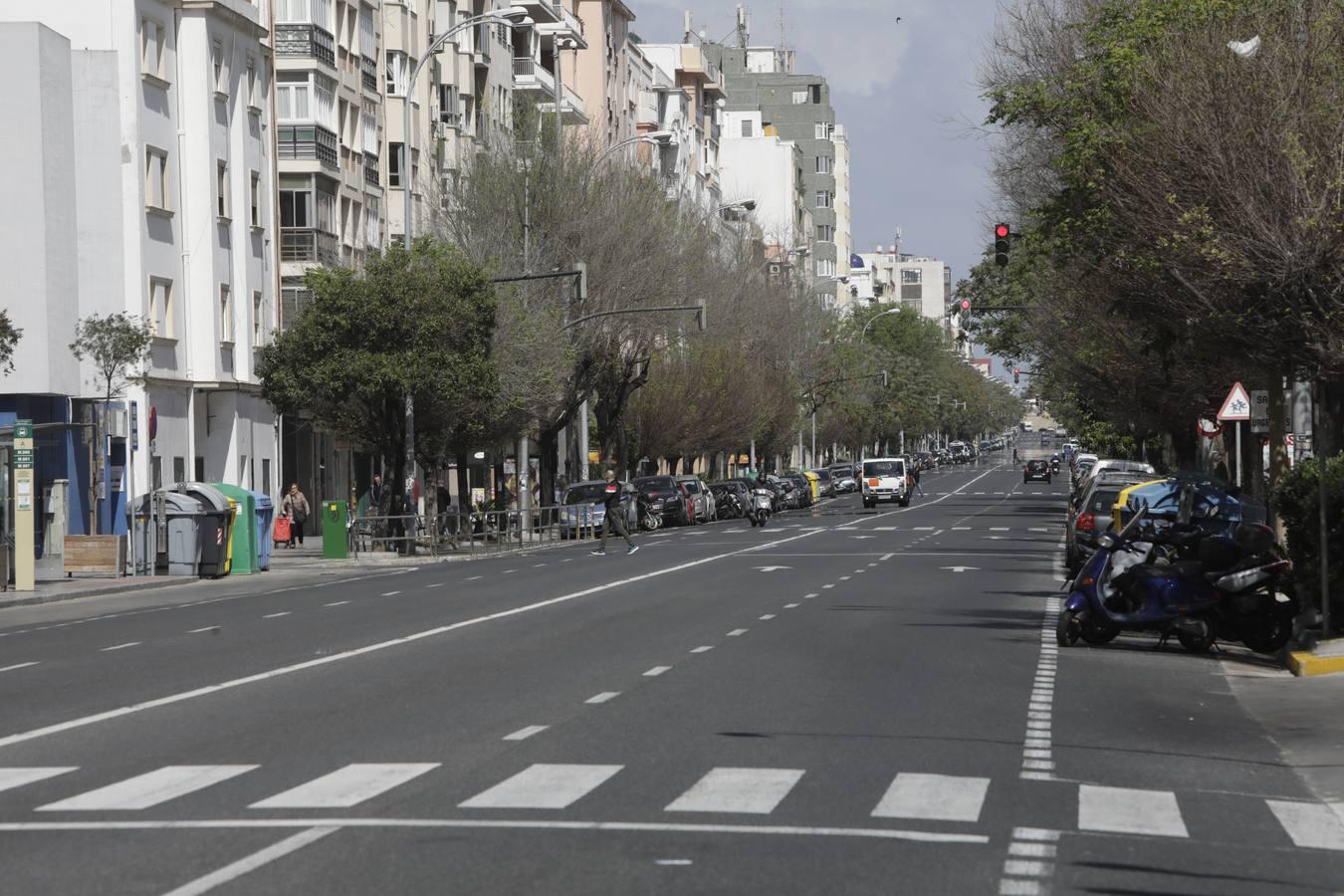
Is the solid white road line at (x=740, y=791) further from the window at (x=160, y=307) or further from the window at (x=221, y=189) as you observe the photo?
the window at (x=221, y=189)

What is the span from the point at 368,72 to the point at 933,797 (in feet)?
193

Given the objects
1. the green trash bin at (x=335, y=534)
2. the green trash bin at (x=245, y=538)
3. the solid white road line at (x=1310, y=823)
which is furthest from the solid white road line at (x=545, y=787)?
the green trash bin at (x=335, y=534)

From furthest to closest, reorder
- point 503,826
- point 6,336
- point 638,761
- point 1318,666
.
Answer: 1. point 6,336
2. point 1318,666
3. point 638,761
4. point 503,826

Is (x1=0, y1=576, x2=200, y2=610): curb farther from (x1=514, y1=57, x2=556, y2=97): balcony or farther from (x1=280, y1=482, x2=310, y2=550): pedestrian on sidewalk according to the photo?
(x1=514, y1=57, x2=556, y2=97): balcony

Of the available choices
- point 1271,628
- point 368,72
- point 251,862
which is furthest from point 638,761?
point 368,72

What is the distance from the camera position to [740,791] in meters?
10.2

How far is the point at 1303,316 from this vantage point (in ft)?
66.0

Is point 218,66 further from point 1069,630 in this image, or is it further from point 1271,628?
point 1271,628

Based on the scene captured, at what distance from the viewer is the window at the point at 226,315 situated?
52.6m

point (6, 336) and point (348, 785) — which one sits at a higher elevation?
point (6, 336)

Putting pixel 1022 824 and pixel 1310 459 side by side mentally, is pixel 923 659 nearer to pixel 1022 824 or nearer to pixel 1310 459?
pixel 1310 459

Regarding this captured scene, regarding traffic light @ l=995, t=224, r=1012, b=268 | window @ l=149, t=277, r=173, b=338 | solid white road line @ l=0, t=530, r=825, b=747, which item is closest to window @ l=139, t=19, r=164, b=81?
window @ l=149, t=277, r=173, b=338

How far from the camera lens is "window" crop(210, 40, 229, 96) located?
5256cm

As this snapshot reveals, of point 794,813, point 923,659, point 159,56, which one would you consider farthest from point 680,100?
point 794,813
